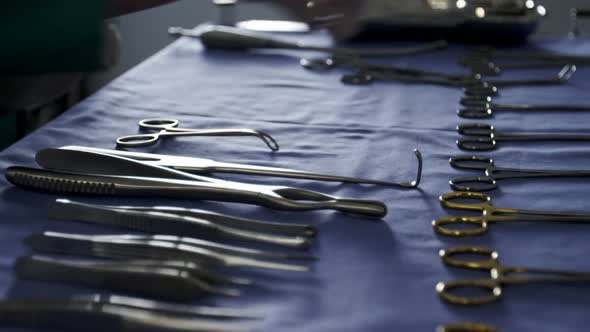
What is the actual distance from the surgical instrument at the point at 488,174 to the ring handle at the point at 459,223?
3.0 inches

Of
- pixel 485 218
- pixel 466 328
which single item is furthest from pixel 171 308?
pixel 485 218

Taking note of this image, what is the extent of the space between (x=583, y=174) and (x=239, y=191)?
1.12 ft

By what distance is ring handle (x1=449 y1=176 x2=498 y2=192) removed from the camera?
2.31 feet

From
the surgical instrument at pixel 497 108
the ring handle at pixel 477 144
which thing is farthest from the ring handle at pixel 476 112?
the ring handle at pixel 477 144

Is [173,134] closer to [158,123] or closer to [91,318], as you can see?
[158,123]

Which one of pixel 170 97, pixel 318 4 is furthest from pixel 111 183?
pixel 318 4

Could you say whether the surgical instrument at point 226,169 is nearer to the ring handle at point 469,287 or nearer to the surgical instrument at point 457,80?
the ring handle at point 469,287

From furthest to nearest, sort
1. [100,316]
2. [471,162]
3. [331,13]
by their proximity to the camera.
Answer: [331,13] → [471,162] → [100,316]

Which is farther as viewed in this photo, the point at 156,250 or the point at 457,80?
the point at 457,80

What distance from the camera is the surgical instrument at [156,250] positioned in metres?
0.53

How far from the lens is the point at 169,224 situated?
575 millimetres

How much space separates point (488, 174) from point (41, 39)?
870mm

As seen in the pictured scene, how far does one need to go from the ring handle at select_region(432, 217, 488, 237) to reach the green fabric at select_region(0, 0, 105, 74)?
0.72m

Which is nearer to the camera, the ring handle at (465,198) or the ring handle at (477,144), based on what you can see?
the ring handle at (465,198)
